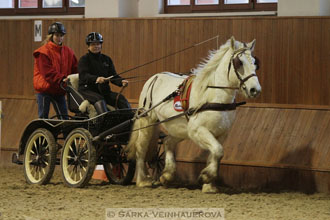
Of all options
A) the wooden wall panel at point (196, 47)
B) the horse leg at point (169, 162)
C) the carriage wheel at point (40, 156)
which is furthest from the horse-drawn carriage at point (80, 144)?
the wooden wall panel at point (196, 47)

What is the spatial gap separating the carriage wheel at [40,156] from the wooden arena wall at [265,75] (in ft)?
5.59

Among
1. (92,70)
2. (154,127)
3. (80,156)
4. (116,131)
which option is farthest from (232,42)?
(80,156)

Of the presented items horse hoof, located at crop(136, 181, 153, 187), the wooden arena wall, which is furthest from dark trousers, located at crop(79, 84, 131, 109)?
the wooden arena wall

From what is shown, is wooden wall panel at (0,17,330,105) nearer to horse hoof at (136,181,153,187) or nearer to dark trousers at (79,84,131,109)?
dark trousers at (79,84,131,109)

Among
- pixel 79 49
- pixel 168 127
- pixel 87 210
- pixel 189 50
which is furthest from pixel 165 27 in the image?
pixel 87 210

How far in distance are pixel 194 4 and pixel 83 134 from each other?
3.35 meters

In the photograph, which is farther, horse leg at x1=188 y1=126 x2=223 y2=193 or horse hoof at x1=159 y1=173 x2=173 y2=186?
horse hoof at x1=159 y1=173 x2=173 y2=186

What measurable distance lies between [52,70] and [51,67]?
0.32 feet

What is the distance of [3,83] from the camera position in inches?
454

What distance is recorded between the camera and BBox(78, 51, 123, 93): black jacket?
8352 millimetres

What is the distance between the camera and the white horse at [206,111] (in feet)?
24.7

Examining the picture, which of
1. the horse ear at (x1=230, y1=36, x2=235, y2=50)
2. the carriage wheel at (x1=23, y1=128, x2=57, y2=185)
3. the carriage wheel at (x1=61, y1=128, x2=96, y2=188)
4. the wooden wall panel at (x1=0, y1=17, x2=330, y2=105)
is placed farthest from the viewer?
the wooden wall panel at (x1=0, y1=17, x2=330, y2=105)

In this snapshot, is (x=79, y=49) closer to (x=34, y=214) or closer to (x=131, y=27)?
(x=131, y=27)

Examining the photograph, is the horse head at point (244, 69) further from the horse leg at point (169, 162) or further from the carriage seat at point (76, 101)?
the carriage seat at point (76, 101)
